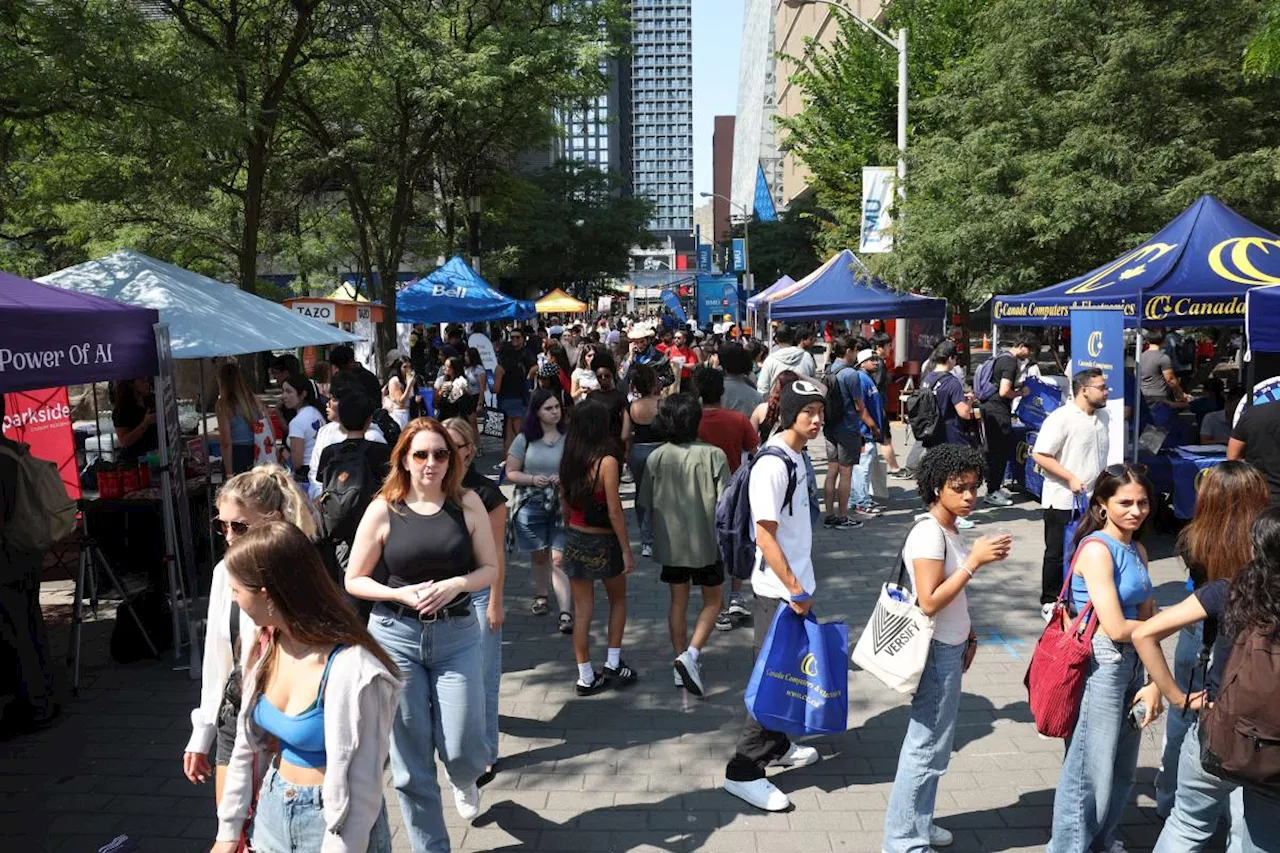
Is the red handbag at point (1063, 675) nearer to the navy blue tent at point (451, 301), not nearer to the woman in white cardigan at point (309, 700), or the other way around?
the woman in white cardigan at point (309, 700)

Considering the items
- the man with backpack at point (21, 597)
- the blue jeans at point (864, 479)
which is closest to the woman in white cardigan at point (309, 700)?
the man with backpack at point (21, 597)

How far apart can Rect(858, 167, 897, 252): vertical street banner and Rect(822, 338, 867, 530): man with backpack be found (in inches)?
294

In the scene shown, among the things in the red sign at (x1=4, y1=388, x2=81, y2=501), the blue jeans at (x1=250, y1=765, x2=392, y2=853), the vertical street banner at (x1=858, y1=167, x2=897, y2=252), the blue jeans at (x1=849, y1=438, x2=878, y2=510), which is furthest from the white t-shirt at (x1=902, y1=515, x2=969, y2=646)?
the vertical street banner at (x1=858, y1=167, x2=897, y2=252)

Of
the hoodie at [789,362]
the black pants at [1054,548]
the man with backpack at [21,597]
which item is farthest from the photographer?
the hoodie at [789,362]

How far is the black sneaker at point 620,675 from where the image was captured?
625 cm

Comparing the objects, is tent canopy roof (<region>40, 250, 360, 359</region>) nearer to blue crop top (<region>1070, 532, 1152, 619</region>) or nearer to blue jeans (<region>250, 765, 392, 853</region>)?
blue jeans (<region>250, 765, 392, 853</region>)

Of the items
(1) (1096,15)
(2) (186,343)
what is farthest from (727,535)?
(1) (1096,15)

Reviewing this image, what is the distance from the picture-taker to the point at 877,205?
1761 cm

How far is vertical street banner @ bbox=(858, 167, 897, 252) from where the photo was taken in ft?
57.5

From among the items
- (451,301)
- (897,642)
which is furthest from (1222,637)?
(451,301)

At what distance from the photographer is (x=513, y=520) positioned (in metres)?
6.90

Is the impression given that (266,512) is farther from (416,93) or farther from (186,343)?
(416,93)

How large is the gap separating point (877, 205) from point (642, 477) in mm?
12966

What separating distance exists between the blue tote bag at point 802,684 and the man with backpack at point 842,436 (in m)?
5.59
